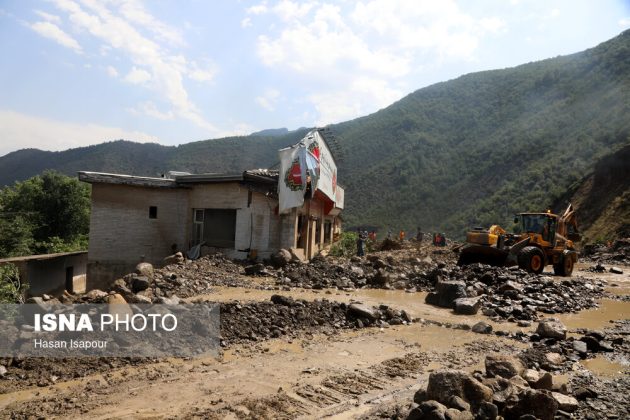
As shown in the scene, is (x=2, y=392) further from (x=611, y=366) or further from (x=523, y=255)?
(x=523, y=255)

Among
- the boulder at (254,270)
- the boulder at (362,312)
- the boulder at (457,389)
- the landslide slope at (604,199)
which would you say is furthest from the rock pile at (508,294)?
the landslide slope at (604,199)

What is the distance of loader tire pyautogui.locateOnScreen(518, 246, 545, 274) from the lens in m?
16.5

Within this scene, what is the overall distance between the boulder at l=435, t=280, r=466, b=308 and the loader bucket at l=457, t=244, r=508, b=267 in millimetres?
6148

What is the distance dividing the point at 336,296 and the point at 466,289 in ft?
11.7

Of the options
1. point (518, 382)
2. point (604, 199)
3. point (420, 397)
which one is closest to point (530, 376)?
point (518, 382)

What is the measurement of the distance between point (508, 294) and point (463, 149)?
180ft

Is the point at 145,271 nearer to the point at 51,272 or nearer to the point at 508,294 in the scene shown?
A: the point at 508,294

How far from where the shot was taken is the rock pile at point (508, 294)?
418 inches

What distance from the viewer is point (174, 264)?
14.5m

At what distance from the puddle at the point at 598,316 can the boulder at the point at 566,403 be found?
18.8 feet

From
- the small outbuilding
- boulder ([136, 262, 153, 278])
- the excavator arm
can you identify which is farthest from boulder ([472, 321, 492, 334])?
the small outbuilding

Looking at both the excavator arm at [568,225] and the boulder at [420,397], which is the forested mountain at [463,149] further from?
the boulder at [420,397]

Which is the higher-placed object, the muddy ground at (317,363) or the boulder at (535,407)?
the boulder at (535,407)

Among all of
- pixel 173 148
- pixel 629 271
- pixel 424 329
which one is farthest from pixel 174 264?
pixel 173 148
